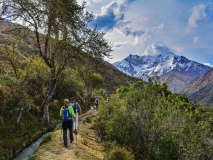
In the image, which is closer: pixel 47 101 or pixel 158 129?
pixel 158 129

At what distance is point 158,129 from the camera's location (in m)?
22.2

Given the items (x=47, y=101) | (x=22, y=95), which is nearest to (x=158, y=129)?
(x=22, y=95)

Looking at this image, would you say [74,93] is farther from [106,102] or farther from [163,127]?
[163,127]

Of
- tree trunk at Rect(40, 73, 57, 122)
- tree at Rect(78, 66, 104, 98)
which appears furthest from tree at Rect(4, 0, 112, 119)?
tree at Rect(78, 66, 104, 98)

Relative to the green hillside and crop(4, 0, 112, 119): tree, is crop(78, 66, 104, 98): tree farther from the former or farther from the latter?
crop(4, 0, 112, 119): tree

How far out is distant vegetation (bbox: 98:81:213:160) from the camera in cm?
1899

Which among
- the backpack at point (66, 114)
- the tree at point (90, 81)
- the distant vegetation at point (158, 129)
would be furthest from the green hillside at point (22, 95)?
the tree at point (90, 81)

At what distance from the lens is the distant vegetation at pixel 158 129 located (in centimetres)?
1899

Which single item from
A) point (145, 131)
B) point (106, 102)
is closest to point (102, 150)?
point (145, 131)

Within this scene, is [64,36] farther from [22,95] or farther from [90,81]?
[90,81]

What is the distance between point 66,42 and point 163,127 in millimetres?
13838

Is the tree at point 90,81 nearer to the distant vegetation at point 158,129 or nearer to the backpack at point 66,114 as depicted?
the distant vegetation at point 158,129

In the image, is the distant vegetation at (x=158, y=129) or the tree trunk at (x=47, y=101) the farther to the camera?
the tree trunk at (x=47, y=101)

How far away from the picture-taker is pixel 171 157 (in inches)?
836
